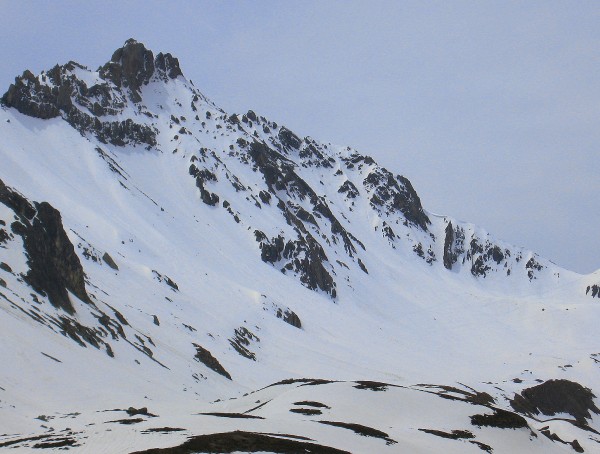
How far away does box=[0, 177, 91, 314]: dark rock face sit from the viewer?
170 feet

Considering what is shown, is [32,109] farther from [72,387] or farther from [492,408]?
[492,408]

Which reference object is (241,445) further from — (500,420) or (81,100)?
(81,100)

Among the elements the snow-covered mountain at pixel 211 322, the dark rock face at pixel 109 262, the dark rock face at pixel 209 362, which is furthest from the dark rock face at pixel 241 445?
the dark rock face at pixel 109 262

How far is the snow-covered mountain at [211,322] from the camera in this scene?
33.3 m

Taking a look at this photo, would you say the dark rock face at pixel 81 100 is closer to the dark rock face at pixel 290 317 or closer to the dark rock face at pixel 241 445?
the dark rock face at pixel 290 317

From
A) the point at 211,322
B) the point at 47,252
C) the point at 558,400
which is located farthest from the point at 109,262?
the point at 558,400

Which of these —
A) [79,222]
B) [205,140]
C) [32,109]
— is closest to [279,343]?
[79,222]

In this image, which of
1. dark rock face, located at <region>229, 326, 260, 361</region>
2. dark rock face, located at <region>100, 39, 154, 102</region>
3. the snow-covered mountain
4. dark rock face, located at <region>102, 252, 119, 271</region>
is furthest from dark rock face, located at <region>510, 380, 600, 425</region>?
dark rock face, located at <region>100, 39, 154, 102</region>

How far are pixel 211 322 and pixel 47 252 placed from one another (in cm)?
3678

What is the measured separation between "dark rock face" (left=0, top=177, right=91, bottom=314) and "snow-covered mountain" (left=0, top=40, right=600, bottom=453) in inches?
8.2

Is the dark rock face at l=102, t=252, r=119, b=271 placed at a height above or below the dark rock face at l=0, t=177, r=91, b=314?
above

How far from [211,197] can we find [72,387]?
129 metres

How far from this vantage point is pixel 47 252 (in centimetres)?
5656

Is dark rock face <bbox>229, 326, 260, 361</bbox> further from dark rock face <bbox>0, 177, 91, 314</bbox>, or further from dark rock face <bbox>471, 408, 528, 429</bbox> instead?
dark rock face <bbox>471, 408, 528, 429</bbox>
